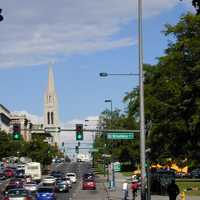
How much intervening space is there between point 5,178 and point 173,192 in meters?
76.7

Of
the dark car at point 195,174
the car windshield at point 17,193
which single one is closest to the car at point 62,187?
the car windshield at point 17,193

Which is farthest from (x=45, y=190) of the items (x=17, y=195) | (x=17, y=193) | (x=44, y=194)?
(x=17, y=195)

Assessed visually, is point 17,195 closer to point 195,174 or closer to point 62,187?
point 62,187

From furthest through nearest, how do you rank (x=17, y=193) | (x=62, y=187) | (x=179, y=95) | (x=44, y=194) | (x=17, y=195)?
1. (x=62, y=187)
2. (x=179, y=95)
3. (x=44, y=194)
4. (x=17, y=193)
5. (x=17, y=195)

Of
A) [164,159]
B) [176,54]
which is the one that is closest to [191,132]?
[176,54]

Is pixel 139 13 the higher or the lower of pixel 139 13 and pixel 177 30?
the lower

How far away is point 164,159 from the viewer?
8100 cm

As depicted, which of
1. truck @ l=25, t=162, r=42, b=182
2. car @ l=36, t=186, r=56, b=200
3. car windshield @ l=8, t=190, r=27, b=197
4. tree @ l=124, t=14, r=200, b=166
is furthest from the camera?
truck @ l=25, t=162, r=42, b=182

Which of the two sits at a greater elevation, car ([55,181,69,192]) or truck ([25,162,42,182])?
truck ([25,162,42,182])

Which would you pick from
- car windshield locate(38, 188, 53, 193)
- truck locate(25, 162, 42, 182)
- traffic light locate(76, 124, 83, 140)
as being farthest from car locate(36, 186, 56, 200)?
truck locate(25, 162, 42, 182)

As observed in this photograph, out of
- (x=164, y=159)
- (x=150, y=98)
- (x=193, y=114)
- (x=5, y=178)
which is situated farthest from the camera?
(x=5, y=178)

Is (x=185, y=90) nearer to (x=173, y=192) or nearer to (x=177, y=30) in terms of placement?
(x=177, y=30)

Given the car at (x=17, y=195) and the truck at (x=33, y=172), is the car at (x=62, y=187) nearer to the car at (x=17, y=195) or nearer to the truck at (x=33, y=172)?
the truck at (x=33, y=172)

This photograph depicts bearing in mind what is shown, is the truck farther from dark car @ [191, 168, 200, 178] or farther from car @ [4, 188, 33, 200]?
car @ [4, 188, 33, 200]
